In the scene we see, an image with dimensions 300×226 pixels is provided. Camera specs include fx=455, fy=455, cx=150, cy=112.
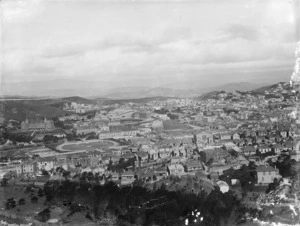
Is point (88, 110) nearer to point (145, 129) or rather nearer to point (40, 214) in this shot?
point (145, 129)

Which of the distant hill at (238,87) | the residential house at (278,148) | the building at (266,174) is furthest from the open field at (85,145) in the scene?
the residential house at (278,148)

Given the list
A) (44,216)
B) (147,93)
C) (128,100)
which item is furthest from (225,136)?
(44,216)

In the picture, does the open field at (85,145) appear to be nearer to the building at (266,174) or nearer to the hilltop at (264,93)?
the hilltop at (264,93)

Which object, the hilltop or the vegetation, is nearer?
the vegetation

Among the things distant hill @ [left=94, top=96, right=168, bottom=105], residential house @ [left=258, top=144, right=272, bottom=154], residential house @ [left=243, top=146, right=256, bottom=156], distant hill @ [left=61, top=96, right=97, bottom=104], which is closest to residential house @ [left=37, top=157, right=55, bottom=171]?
distant hill @ [left=61, top=96, right=97, bottom=104]

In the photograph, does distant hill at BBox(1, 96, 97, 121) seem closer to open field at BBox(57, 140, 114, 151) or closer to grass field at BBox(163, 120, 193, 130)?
open field at BBox(57, 140, 114, 151)

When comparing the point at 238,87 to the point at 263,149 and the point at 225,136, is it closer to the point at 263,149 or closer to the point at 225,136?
the point at 225,136

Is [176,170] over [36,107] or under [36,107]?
under
